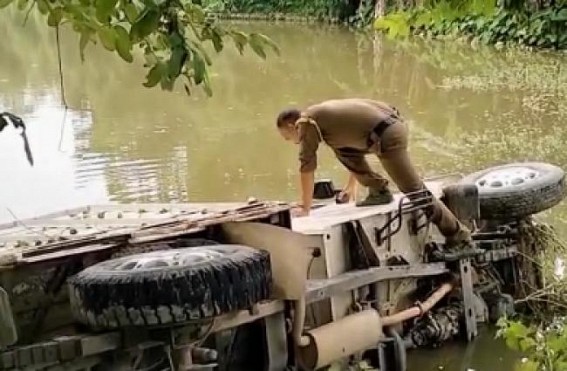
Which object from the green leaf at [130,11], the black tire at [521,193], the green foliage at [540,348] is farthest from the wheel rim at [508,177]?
the green leaf at [130,11]

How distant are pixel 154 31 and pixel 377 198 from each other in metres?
5.09

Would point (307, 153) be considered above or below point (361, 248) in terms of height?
above

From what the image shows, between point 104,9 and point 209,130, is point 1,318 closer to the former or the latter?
point 104,9

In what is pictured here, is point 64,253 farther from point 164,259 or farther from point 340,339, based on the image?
point 340,339

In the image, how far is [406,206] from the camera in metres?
6.90

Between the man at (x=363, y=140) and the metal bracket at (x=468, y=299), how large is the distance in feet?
0.49

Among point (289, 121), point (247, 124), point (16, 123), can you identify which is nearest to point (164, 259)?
point (16, 123)

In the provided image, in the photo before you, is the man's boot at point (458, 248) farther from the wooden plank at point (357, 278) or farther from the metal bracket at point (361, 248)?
the metal bracket at point (361, 248)

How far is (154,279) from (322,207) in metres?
3.14

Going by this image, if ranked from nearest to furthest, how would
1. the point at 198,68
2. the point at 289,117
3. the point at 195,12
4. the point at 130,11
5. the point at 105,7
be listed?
the point at 105,7 → the point at 130,11 → the point at 198,68 → the point at 195,12 → the point at 289,117

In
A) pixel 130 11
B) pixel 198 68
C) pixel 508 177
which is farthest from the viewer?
pixel 508 177

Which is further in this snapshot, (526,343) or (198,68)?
(526,343)

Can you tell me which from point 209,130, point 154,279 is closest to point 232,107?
point 209,130

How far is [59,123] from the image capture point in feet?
56.5
